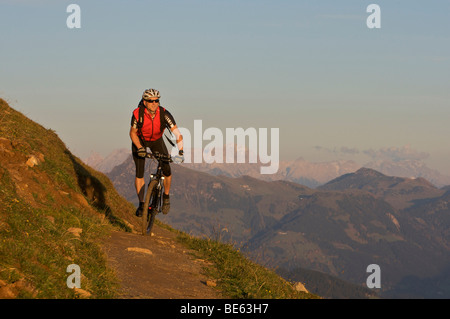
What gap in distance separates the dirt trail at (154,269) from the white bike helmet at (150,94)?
3.81 metres

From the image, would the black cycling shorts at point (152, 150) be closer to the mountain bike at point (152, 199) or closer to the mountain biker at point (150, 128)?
the mountain biker at point (150, 128)

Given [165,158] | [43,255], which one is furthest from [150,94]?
[43,255]

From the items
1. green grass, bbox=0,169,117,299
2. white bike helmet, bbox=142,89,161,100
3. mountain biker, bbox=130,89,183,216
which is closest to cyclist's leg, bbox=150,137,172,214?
mountain biker, bbox=130,89,183,216

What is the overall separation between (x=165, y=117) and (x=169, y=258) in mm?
3881

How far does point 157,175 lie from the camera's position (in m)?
14.9

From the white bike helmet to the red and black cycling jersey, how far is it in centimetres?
42

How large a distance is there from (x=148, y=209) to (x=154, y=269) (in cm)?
413

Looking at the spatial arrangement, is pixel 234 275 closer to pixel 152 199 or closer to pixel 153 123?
pixel 152 199

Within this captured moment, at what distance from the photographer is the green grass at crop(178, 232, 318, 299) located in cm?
981

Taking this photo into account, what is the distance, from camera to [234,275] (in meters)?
11.3

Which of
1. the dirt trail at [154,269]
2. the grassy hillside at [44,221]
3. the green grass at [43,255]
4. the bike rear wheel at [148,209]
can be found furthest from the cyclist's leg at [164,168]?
the green grass at [43,255]
